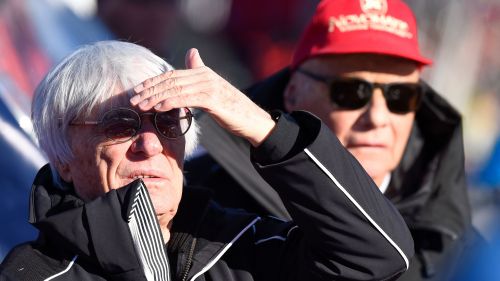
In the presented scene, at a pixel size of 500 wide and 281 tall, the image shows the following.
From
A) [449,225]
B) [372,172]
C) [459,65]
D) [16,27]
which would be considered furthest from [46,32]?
[459,65]

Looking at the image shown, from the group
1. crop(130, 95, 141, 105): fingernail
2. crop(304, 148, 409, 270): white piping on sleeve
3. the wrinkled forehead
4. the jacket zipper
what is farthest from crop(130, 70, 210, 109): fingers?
the wrinkled forehead

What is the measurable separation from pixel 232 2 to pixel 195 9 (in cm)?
29

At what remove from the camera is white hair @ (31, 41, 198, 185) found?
299 centimetres

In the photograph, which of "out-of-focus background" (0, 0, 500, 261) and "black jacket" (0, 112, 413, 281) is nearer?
"black jacket" (0, 112, 413, 281)

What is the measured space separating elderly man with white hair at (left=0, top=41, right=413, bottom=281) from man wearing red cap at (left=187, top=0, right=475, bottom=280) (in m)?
0.84

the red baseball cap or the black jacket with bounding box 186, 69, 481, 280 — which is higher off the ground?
the red baseball cap

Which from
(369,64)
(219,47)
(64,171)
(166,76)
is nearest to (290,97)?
(369,64)

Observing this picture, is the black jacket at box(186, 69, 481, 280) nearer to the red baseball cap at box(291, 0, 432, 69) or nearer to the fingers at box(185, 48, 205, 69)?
the red baseball cap at box(291, 0, 432, 69)

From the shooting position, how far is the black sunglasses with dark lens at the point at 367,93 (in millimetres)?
3918

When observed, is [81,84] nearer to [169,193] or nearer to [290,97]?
[169,193]

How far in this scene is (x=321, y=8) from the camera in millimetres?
4137

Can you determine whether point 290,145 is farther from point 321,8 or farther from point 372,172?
point 321,8

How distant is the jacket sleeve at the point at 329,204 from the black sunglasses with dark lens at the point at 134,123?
0.27m

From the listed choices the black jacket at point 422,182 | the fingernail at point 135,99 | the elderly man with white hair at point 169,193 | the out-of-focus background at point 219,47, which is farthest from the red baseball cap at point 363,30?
the fingernail at point 135,99
